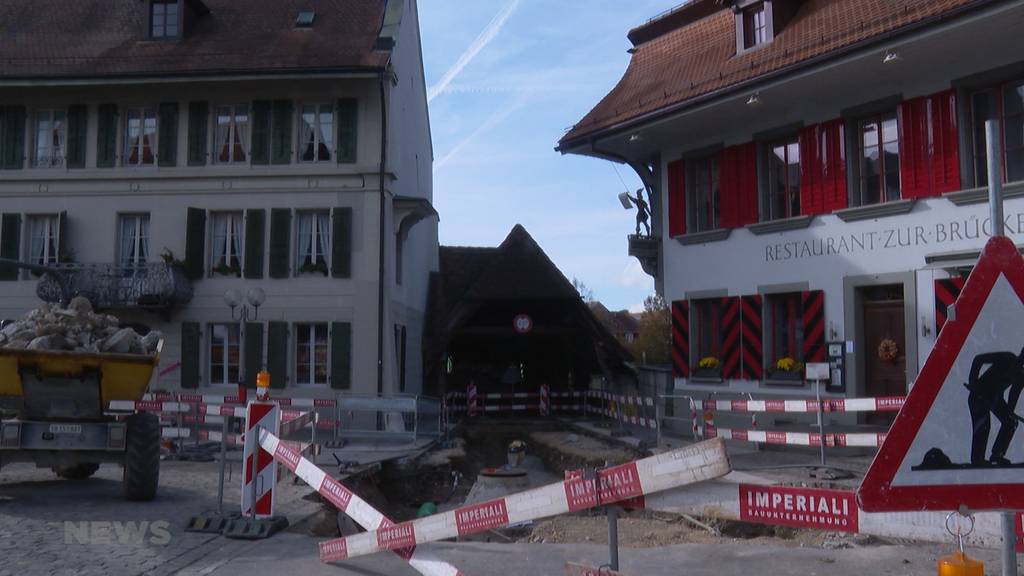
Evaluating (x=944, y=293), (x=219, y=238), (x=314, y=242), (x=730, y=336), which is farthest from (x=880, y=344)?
(x=219, y=238)

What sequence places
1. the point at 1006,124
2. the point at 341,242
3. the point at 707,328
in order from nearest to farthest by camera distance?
the point at 1006,124 < the point at 707,328 < the point at 341,242

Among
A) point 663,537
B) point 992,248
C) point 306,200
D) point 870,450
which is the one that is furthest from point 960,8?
point 306,200

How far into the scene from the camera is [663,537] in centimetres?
940

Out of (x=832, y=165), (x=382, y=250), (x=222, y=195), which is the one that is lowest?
(x=382, y=250)

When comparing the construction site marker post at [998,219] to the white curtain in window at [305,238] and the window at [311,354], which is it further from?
the white curtain in window at [305,238]

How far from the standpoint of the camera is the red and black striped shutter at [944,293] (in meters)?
14.4

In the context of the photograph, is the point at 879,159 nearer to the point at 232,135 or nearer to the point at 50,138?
the point at 232,135

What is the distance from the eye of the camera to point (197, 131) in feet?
82.4

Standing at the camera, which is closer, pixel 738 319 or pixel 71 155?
pixel 738 319

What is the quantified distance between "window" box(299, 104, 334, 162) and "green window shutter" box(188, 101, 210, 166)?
2.59 m

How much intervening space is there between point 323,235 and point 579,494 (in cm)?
2158

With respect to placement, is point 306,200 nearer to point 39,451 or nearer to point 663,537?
point 39,451

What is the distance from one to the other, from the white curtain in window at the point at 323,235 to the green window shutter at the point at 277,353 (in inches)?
80.0

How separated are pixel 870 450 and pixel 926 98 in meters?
5.69
